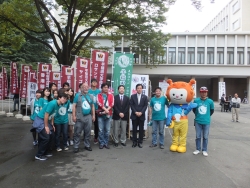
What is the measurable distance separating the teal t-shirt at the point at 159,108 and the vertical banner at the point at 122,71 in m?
1.29

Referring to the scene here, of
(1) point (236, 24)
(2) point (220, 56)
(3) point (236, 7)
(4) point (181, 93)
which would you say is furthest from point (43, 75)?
(3) point (236, 7)

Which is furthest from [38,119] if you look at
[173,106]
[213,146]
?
[213,146]

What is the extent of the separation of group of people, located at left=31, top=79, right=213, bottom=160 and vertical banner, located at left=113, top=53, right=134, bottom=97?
0.96 meters

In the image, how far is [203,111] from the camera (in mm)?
6258

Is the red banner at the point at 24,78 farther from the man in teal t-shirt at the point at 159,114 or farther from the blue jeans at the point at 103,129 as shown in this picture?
the man in teal t-shirt at the point at 159,114

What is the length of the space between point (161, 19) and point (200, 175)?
11.2 meters

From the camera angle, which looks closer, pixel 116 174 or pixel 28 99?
pixel 116 174

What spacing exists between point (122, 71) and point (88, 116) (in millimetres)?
2289

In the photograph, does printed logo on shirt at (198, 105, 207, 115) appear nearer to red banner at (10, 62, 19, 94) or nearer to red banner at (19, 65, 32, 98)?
red banner at (19, 65, 32, 98)

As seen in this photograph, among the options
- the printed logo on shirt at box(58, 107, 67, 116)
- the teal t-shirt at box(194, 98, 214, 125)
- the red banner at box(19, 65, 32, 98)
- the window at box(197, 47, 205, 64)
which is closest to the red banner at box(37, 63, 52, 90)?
the red banner at box(19, 65, 32, 98)

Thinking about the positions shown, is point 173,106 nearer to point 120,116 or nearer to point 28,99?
point 120,116

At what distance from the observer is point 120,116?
679cm

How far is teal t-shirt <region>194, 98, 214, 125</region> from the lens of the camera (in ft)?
20.4

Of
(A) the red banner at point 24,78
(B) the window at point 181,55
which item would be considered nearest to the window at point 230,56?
(B) the window at point 181,55
